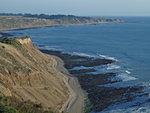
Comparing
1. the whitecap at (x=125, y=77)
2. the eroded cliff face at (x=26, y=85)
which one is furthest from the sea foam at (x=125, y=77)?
the eroded cliff face at (x=26, y=85)

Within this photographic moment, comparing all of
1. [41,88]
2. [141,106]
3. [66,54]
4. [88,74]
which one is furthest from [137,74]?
[66,54]

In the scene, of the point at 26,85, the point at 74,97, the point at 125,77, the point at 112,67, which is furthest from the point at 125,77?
the point at 26,85

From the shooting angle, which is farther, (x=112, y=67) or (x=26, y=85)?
(x=112, y=67)

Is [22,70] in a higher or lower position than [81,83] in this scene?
higher

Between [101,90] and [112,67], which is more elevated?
[112,67]

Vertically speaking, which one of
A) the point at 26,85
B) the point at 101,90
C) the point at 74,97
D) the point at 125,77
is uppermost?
the point at 26,85

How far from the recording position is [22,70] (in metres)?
41.1

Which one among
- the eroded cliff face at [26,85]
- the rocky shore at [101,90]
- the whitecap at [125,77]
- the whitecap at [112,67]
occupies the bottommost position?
the rocky shore at [101,90]

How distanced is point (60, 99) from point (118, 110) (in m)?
9.64

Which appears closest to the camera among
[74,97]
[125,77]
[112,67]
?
[74,97]

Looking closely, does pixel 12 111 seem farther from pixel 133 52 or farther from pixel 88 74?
pixel 133 52

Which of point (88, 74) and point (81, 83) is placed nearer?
point (81, 83)

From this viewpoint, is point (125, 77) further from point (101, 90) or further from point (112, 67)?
point (101, 90)

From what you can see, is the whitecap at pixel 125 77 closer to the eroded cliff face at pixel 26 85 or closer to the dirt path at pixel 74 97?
the dirt path at pixel 74 97
